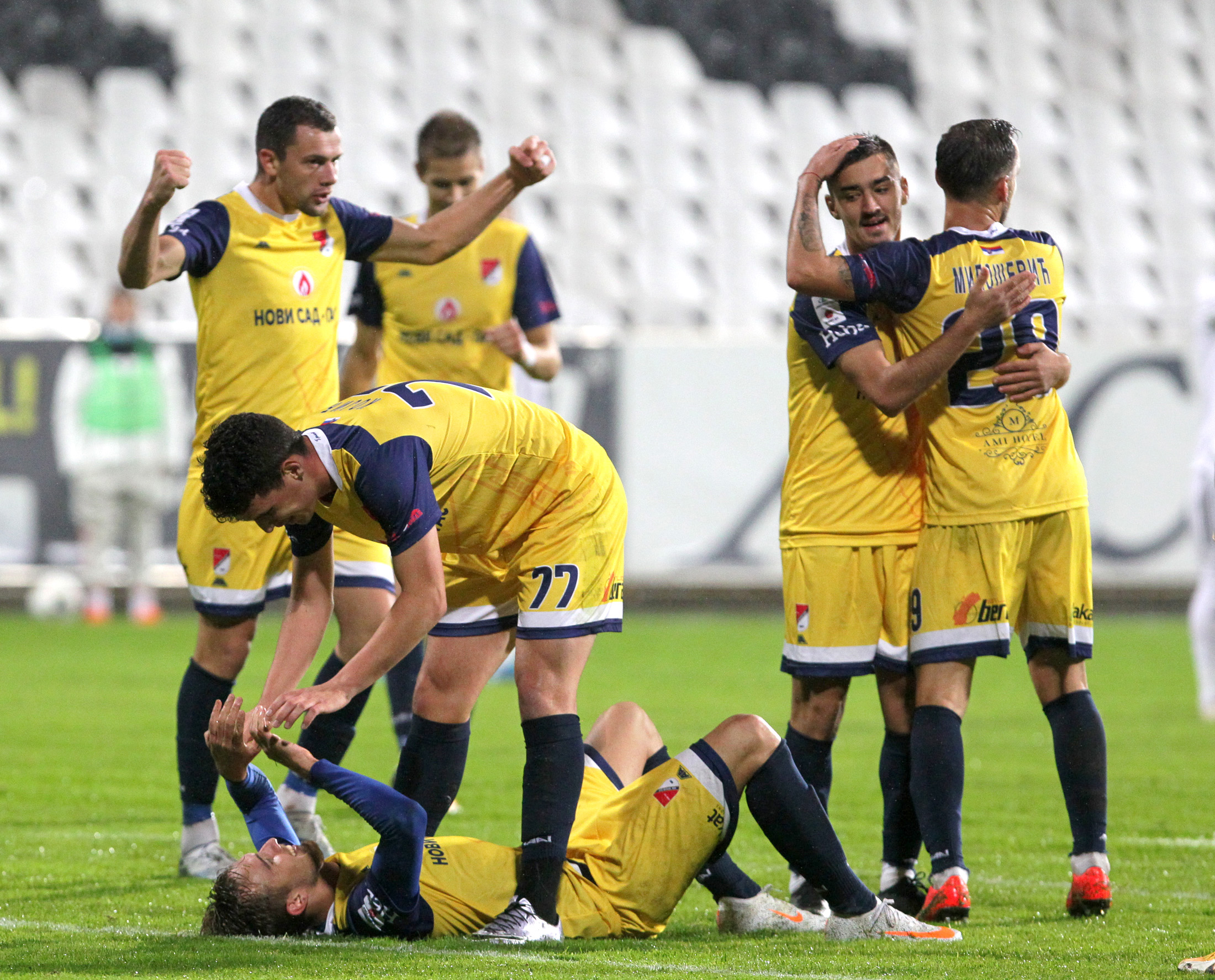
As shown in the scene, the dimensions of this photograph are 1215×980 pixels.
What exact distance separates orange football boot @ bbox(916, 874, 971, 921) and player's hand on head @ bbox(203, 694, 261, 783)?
183 centimetres

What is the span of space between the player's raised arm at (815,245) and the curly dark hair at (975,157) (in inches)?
10.5

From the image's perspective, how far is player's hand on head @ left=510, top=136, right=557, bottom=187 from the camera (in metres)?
5.29


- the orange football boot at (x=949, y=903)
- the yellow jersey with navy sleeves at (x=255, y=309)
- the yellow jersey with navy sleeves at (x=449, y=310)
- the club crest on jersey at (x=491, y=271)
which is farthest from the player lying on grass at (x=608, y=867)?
the club crest on jersey at (x=491, y=271)

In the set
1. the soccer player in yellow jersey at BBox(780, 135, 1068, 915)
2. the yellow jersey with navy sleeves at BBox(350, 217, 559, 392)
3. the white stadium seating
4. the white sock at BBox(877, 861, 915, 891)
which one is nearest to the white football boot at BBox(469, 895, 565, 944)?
the soccer player in yellow jersey at BBox(780, 135, 1068, 915)

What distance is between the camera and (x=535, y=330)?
6.89 meters

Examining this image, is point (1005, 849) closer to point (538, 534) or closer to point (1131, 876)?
point (1131, 876)

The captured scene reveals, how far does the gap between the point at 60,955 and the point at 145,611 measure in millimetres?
10999

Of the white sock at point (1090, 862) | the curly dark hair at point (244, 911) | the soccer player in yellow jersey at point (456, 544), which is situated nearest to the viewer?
the soccer player in yellow jersey at point (456, 544)

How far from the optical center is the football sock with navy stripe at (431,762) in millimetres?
4535

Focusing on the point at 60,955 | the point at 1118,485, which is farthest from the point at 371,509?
the point at 1118,485

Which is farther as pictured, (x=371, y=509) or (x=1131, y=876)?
(x=1131, y=876)

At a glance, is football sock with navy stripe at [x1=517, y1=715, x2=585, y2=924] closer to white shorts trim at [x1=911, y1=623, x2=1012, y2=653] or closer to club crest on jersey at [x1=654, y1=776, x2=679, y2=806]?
club crest on jersey at [x1=654, y1=776, x2=679, y2=806]

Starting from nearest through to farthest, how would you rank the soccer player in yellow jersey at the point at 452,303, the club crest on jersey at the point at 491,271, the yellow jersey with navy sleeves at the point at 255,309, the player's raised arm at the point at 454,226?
the yellow jersey with navy sleeves at the point at 255,309 < the player's raised arm at the point at 454,226 < the soccer player in yellow jersey at the point at 452,303 < the club crest on jersey at the point at 491,271

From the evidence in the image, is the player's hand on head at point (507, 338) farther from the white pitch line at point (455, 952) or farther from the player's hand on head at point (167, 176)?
the white pitch line at point (455, 952)
